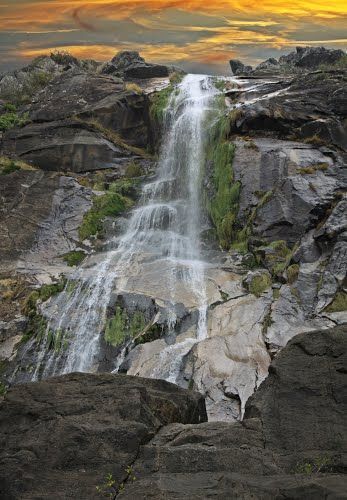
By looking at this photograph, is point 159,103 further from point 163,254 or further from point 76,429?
point 76,429

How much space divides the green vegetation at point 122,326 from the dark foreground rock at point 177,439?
7.08m

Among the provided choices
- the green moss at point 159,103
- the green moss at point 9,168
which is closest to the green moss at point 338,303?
the green moss at point 159,103

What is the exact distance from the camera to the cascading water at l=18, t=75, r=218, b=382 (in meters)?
16.3

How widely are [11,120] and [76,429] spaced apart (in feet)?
83.8

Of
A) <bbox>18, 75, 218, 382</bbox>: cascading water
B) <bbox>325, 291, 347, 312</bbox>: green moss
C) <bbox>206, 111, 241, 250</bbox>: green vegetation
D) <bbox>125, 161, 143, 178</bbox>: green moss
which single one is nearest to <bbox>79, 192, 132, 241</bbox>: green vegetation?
<bbox>18, 75, 218, 382</bbox>: cascading water

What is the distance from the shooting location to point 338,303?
14188 mm

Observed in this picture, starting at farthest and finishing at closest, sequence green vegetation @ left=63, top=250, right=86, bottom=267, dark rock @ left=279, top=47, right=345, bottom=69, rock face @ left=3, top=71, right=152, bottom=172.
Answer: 1. dark rock @ left=279, top=47, right=345, bottom=69
2. rock face @ left=3, top=71, right=152, bottom=172
3. green vegetation @ left=63, top=250, right=86, bottom=267

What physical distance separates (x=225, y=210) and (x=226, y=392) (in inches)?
411

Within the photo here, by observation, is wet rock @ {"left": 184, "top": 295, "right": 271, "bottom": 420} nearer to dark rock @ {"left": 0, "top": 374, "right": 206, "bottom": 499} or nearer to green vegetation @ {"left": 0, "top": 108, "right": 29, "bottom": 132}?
dark rock @ {"left": 0, "top": 374, "right": 206, "bottom": 499}

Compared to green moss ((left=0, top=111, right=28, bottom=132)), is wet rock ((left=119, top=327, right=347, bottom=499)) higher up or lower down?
lower down

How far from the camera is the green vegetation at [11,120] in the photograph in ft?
96.8

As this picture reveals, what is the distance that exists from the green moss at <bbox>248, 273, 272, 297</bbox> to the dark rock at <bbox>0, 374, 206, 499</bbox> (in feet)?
24.4

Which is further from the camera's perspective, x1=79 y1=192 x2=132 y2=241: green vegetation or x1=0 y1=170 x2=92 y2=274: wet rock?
x1=79 y1=192 x2=132 y2=241: green vegetation

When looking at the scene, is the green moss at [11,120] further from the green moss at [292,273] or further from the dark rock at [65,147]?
the green moss at [292,273]
